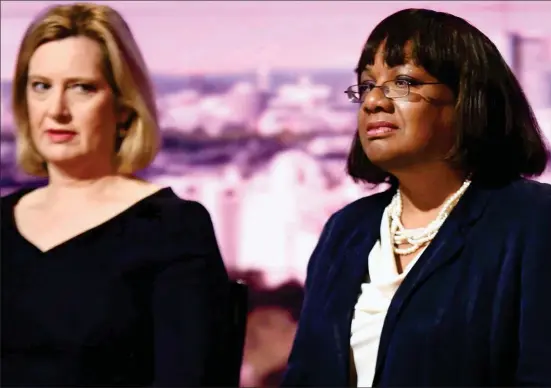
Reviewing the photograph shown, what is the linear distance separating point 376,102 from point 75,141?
1.94 feet

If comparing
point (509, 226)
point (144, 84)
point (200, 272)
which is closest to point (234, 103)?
point (144, 84)

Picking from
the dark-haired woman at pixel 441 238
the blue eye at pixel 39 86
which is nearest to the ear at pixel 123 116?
the blue eye at pixel 39 86

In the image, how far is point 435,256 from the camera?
143 cm

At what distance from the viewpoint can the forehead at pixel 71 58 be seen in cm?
160

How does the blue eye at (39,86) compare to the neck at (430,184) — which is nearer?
the neck at (430,184)

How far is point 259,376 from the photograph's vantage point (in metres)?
1.80

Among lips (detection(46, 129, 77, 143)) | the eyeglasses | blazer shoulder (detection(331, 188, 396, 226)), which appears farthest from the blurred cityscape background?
the eyeglasses

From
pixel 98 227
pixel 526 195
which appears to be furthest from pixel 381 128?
pixel 98 227

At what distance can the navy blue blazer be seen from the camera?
1.35m

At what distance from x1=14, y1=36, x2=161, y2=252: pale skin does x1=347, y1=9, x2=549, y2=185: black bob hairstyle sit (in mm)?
538

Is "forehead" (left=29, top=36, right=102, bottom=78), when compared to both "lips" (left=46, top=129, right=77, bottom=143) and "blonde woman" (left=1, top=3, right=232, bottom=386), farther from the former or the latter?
"lips" (left=46, top=129, right=77, bottom=143)

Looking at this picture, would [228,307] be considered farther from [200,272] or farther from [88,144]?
[88,144]

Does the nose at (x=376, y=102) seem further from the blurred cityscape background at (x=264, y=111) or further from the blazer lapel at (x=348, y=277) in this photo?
the blurred cityscape background at (x=264, y=111)

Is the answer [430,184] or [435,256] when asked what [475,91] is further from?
[435,256]
